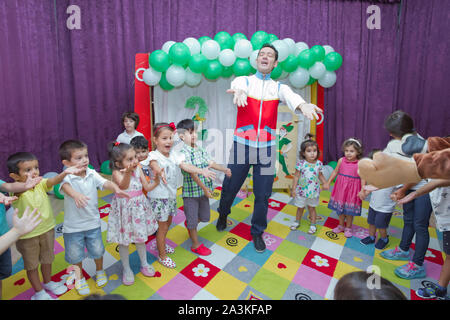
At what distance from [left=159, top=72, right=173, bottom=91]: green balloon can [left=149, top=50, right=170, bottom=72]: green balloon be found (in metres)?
0.18

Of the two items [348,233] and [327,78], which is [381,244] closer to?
[348,233]

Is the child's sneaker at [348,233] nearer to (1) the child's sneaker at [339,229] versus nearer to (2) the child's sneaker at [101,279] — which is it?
(1) the child's sneaker at [339,229]

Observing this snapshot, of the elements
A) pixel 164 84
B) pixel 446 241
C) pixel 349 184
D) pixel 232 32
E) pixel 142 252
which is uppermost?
pixel 232 32

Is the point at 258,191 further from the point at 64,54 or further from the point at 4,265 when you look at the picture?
the point at 64,54

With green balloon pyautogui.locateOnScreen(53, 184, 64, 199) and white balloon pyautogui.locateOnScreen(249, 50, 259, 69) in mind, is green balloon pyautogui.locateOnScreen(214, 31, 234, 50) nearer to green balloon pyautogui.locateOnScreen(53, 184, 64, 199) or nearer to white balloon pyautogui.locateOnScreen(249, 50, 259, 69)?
white balloon pyautogui.locateOnScreen(249, 50, 259, 69)

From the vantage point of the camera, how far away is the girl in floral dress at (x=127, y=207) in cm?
181

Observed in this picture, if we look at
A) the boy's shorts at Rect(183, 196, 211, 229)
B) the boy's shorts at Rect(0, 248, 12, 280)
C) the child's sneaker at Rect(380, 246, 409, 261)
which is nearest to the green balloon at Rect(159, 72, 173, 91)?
the boy's shorts at Rect(183, 196, 211, 229)

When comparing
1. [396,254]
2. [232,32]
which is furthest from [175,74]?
[396,254]

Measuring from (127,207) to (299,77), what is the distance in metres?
2.67

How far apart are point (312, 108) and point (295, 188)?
101cm

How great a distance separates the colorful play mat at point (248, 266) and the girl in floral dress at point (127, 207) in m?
0.31

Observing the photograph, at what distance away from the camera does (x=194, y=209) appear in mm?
2271

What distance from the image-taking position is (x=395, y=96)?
465 centimetres

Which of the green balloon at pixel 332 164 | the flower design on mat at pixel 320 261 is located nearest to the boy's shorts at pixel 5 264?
the flower design on mat at pixel 320 261
